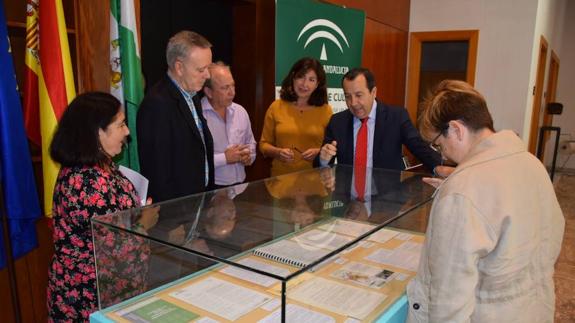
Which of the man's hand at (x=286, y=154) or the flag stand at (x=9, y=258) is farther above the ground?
the man's hand at (x=286, y=154)

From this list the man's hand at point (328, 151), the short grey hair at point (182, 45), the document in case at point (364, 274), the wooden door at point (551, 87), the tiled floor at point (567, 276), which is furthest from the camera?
the wooden door at point (551, 87)

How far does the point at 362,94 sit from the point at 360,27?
7.86ft

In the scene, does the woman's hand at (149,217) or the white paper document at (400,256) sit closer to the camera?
the woman's hand at (149,217)

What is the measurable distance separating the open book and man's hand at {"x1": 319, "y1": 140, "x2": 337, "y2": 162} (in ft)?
3.47

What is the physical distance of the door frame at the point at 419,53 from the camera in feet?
18.8

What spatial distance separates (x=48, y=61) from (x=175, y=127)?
0.69 metres

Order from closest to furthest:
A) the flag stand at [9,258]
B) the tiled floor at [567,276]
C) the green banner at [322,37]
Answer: the flag stand at [9,258], the tiled floor at [567,276], the green banner at [322,37]

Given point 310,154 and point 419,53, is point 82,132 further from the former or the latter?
point 419,53

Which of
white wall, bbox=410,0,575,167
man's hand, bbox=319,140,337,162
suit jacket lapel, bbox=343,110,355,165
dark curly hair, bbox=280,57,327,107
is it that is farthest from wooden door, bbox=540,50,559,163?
man's hand, bbox=319,140,337,162

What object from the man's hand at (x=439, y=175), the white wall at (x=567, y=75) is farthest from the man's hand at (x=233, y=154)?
the white wall at (x=567, y=75)

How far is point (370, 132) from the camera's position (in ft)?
7.93

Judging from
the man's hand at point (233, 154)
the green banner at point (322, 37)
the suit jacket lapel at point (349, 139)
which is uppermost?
the green banner at point (322, 37)

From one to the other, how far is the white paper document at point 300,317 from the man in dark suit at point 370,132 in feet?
3.85

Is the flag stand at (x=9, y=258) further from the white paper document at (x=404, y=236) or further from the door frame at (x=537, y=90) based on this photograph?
the door frame at (x=537, y=90)
